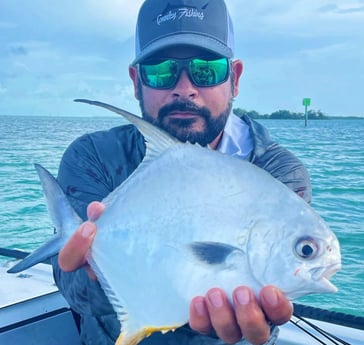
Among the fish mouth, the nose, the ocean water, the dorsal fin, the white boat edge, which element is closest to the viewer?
the fish mouth

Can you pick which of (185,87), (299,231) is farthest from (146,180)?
(185,87)

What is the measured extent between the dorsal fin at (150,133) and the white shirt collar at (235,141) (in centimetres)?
76

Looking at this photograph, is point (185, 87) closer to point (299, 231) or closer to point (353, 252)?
point (299, 231)

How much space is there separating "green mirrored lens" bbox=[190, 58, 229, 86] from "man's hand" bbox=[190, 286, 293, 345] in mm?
1028

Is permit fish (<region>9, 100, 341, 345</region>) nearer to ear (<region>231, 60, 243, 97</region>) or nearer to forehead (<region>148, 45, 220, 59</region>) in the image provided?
forehead (<region>148, 45, 220, 59</region>)

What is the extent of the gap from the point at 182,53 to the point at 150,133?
72cm

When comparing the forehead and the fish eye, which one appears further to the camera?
the forehead

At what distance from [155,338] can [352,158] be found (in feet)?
68.1

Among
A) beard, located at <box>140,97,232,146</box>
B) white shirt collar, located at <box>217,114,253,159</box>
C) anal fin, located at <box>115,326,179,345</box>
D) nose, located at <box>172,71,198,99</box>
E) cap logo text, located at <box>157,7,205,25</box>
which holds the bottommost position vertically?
anal fin, located at <box>115,326,179,345</box>

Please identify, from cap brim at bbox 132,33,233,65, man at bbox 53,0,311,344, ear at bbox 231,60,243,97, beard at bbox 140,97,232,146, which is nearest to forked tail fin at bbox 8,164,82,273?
man at bbox 53,0,311,344

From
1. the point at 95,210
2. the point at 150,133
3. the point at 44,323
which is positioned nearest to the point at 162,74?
the point at 150,133

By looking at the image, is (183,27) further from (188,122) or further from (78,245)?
(78,245)

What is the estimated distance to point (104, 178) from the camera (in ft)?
7.44

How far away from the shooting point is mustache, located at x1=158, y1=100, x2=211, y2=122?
85.1 inches
